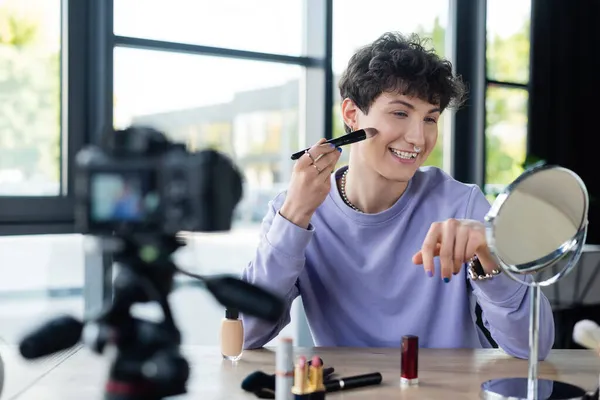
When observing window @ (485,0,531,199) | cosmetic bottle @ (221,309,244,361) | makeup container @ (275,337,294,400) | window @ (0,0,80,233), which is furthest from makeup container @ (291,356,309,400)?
window @ (485,0,531,199)

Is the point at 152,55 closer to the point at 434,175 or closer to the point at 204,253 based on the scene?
the point at 434,175

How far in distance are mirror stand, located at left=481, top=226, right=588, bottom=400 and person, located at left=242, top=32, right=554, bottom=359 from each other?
37 centimetres

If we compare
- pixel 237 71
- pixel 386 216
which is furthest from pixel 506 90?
pixel 386 216

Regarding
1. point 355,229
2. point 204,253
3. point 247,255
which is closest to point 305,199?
point 355,229

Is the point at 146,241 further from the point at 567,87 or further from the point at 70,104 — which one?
the point at 567,87

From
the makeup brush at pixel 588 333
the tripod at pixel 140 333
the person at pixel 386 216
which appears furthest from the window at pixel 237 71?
the tripod at pixel 140 333

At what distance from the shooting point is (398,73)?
1.42 metres

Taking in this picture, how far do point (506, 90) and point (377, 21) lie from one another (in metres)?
1.03

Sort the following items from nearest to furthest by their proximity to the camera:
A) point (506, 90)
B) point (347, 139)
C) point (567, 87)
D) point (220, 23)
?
point (347, 139)
point (220, 23)
point (506, 90)
point (567, 87)

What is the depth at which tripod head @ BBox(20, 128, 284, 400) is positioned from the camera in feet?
1.75

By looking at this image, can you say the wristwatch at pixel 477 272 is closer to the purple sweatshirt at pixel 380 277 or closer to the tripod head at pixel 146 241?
the purple sweatshirt at pixel 380 277

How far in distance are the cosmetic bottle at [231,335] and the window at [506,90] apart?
272 cm

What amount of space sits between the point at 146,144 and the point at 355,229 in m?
0.93

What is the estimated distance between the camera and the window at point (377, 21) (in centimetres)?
296
